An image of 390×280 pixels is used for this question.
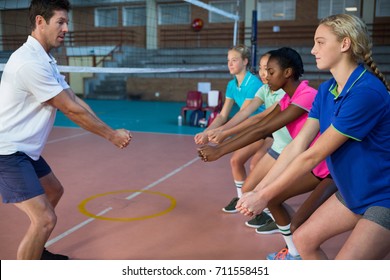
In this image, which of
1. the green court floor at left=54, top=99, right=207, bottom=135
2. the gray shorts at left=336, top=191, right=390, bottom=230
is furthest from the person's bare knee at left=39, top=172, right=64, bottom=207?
the green court floor at left=54, top=99, right=207, bottom=135

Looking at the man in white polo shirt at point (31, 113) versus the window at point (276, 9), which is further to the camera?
the window at point (276, 9)

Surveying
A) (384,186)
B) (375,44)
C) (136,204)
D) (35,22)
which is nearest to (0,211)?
(136,204)

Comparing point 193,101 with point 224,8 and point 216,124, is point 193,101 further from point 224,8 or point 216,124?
point 224,8

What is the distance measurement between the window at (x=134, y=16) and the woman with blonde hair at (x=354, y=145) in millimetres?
19109

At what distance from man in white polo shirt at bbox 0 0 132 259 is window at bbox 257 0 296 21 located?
1620cm

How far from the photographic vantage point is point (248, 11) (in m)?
18.0

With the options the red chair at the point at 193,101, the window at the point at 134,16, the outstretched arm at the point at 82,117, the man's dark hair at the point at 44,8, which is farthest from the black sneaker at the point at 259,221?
the window at the point at 134,16

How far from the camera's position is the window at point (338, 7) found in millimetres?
16672

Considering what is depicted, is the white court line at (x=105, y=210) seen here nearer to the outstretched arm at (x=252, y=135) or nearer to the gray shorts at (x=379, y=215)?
the outstretched arm at (x=252, y=135)

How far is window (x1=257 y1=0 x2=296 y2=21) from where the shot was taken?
57.3 feet

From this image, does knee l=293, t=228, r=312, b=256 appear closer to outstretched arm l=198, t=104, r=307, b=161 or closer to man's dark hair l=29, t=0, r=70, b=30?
outstretched arm l=198, t=104, r=307, b=161

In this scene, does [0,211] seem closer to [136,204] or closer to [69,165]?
[136,204]

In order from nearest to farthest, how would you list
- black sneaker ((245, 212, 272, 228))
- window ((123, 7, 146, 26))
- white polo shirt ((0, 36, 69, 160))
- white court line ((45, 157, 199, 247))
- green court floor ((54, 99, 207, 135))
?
white polo shirt ((0, 36, 69, 160)) → white court line ((45, 157, 199, 247)) → black sneaker ((245, 212, 272, 228)) → green court floor ((54, 99, 207, 135)) → window ((123, 7, 146, 26))

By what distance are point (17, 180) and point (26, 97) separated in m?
0.49
